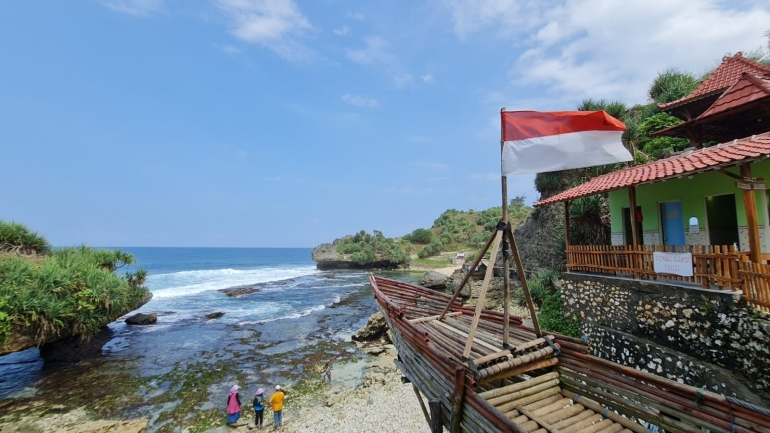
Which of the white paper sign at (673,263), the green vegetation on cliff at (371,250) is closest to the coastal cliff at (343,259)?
the green vegetation on cliff at (371,250)

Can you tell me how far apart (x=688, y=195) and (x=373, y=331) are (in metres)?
14.6

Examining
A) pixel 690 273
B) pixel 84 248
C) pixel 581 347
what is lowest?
pixel 581 347

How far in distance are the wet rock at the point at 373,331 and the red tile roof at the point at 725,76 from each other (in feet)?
55.5

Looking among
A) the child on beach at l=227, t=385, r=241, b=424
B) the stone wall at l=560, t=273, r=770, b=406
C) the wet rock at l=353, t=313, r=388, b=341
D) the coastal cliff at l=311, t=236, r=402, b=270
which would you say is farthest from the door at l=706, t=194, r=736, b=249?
the coastal cliff at l=311, t=236, r=402, b=270

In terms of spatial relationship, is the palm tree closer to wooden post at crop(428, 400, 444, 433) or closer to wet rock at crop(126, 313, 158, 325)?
wooden post at crop(428, 400, 444, 433)

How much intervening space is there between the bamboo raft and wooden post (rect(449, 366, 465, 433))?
0.5 inches

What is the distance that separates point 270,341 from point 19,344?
32.5 feet

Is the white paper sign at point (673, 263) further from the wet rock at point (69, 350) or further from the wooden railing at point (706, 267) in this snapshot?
the wet rock at point (69, 350)

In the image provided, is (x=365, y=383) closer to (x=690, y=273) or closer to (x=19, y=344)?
(x=690, y=273)

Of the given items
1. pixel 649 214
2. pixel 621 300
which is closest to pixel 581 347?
pixel 621 300

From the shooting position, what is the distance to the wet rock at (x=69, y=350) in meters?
14.8

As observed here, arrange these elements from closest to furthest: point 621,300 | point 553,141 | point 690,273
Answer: point 553,141
point 690,273
point 621,300

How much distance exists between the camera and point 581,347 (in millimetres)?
5242

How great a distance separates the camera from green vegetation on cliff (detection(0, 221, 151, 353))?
11.3 meters
